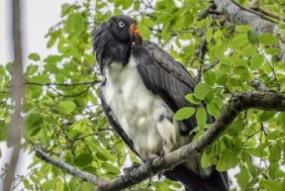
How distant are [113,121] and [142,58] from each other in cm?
53

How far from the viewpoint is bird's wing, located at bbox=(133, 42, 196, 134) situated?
14.5ft

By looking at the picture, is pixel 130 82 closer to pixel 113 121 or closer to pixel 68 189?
pixel 113 121

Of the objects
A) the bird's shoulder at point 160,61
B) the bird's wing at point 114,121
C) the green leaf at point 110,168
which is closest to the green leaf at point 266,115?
the green leaf at point 110,168

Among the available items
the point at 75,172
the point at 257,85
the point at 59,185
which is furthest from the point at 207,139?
the point at 59,185

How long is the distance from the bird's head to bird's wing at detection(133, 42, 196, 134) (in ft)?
0.36

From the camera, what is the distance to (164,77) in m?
4.54

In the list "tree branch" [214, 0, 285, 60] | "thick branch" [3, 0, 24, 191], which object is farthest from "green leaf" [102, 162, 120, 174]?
"thick branch" [3, 0, 24, 191]

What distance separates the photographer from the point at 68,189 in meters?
4.09

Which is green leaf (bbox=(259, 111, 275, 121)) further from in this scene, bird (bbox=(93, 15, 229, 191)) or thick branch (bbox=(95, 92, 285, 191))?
bird (bbox=(93, 15, 229, 191))

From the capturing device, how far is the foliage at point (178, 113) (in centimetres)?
314

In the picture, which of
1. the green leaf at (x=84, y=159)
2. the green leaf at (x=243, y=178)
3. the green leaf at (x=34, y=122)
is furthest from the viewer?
the green leaf at (x=84, y=159)

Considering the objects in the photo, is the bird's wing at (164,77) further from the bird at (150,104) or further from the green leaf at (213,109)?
the green leaf at (213,109)

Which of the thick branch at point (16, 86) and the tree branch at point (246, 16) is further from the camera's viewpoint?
the tree branch at point (246, 16)

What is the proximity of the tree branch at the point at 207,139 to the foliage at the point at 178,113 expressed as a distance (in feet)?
0.46
